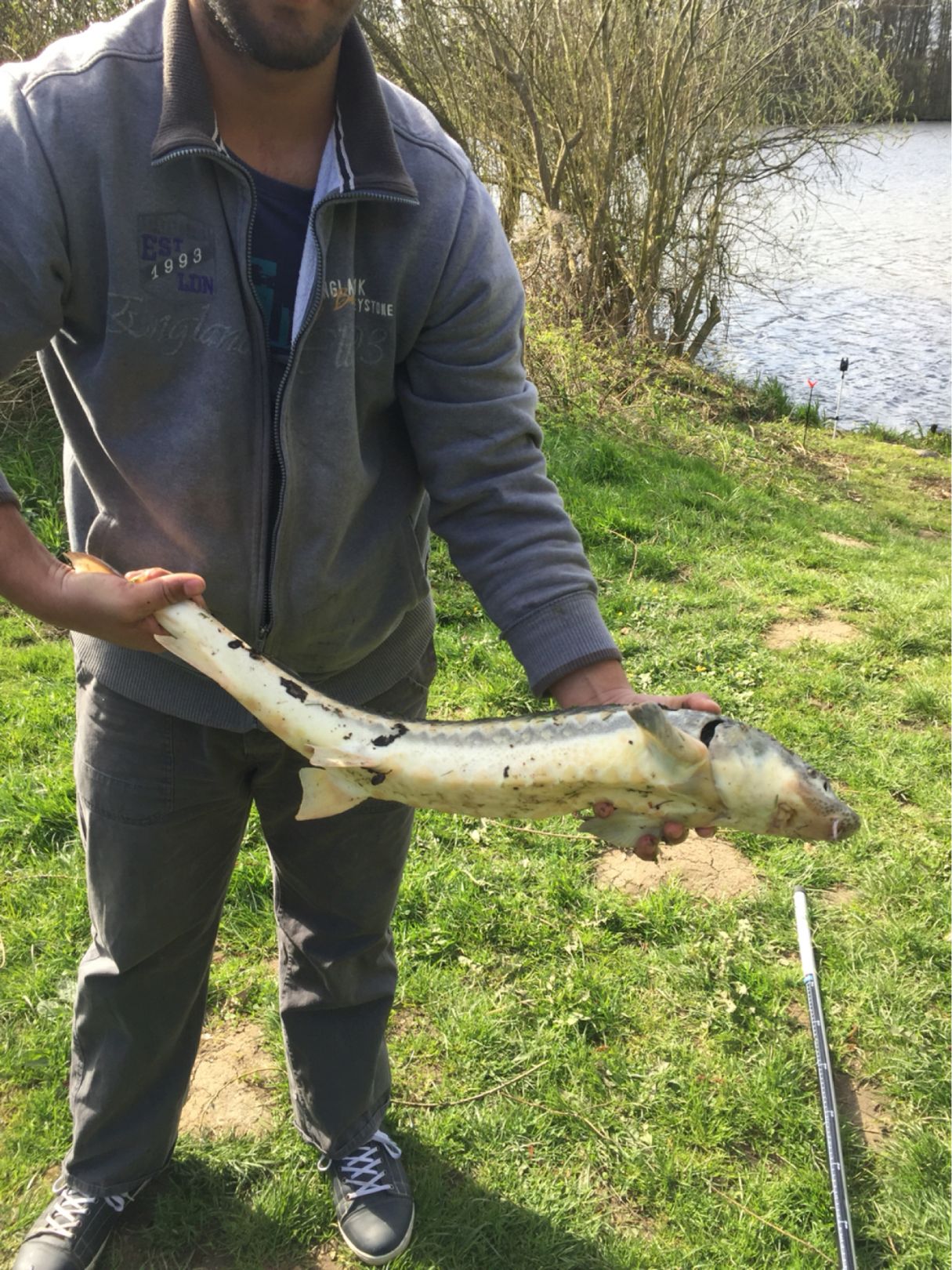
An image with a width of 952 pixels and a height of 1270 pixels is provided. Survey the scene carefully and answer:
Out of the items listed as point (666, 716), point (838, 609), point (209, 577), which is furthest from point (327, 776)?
point (838, 609)

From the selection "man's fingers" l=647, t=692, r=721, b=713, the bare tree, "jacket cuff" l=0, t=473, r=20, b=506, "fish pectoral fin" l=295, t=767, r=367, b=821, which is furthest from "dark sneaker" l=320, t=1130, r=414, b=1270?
the bare tree

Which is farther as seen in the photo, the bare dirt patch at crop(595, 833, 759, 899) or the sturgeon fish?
the bare dirt patch at crop(595, 833, 759, 899)

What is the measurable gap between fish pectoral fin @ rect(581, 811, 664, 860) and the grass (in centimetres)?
145

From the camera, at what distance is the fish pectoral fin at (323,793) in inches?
87.7

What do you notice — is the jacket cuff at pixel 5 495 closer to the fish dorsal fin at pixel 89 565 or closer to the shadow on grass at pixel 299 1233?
the fish dorsal fin at pixel 89 565

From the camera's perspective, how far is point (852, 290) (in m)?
18.0

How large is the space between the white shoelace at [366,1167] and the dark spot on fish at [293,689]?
161cm

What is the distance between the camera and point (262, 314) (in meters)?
2.18

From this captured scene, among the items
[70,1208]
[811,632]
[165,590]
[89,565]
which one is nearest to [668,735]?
[165,590]

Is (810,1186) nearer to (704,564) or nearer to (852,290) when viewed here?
(704,564)

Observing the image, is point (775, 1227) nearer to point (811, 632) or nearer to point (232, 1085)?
point (232, 1085)

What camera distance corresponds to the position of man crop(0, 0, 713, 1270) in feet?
6.63

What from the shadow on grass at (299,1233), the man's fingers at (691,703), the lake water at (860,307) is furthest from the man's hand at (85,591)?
the lake water at (860,307)

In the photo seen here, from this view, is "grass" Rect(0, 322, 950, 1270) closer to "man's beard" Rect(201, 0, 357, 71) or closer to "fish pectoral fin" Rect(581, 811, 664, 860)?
"fish pectoral fin" Rect(581, 811, 664, 860)
